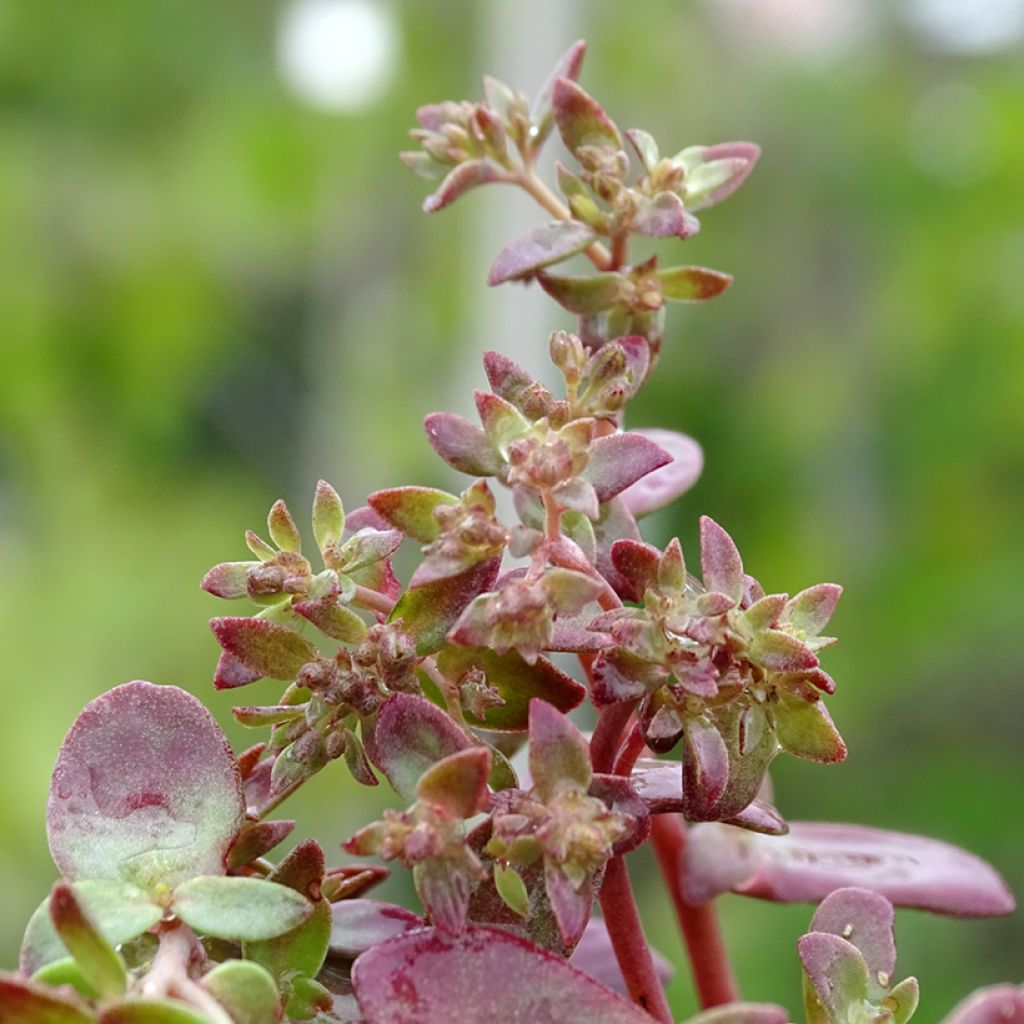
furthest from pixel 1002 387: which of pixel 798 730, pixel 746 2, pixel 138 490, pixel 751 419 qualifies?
pixel 798 730

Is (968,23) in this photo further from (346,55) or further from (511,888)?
(511,888)

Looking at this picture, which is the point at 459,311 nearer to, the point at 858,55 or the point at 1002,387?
the point at 858,55

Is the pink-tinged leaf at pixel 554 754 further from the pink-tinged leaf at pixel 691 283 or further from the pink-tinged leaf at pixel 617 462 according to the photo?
the pink-tinged leaf at pixel 691 283

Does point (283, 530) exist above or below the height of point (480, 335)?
above

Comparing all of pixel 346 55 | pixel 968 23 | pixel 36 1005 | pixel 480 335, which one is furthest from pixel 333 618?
pixel 346 55

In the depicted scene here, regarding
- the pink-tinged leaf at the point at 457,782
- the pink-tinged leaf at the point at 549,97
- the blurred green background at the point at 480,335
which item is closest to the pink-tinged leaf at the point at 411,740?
the pink-tinged leaf at the point at 457,782

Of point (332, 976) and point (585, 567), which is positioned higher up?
point (585, 567)

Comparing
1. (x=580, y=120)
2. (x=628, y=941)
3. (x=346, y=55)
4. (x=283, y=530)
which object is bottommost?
(x=628, y=941)
